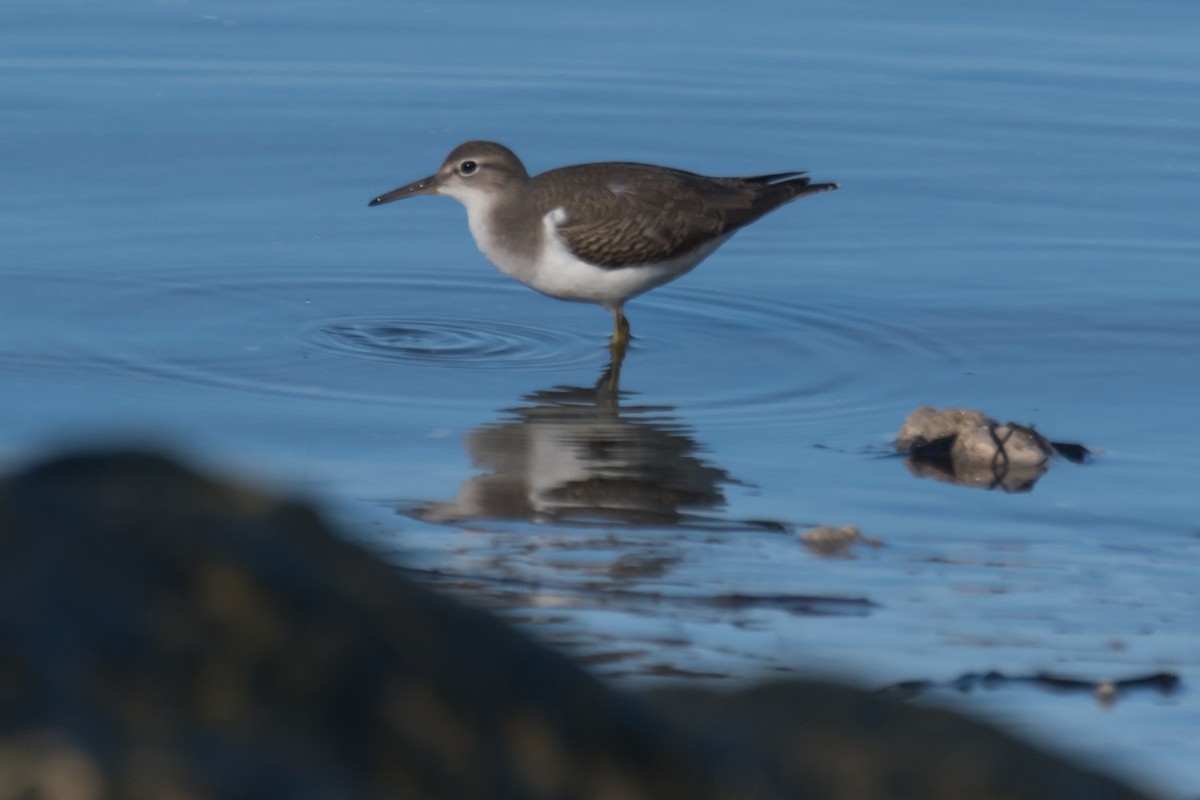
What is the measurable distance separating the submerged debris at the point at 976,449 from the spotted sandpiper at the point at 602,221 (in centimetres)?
193

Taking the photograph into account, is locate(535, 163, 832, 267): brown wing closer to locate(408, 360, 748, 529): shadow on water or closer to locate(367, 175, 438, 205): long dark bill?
locate(367, 175, 438, 205): long dark bill

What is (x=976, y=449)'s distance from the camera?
6129mm

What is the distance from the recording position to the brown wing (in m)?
8.05

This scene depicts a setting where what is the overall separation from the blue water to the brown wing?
0.39 m

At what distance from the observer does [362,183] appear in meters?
10.1

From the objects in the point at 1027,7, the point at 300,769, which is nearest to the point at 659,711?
the point at 300,769

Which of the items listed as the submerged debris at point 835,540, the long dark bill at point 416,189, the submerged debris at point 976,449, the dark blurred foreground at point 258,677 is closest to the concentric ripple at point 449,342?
the long dark bill at point 416,189

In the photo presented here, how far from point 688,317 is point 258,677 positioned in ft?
22.7

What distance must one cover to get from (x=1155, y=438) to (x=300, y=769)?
5444 millimetres

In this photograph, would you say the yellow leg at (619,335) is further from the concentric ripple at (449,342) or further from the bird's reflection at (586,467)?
the bird's reflection at (586,467)

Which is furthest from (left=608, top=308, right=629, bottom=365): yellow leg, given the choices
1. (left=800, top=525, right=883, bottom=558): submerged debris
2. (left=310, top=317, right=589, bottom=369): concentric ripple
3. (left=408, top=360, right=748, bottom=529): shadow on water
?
(left=800, top=525, right=883, bottom=558): submerged debris

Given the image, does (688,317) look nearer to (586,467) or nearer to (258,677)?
(586,467)

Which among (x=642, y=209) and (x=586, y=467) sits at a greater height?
(x=642, y=209)

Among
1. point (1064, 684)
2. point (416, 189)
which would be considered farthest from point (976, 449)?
point (416, 189)
